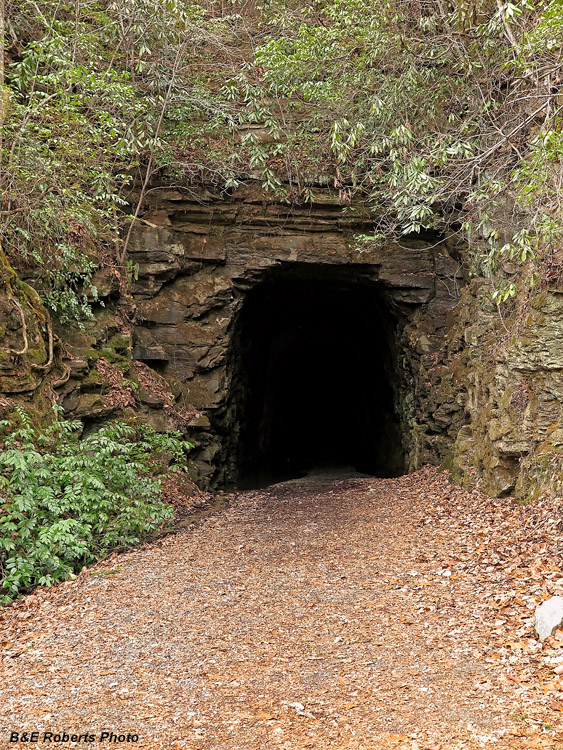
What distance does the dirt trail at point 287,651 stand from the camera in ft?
10.3

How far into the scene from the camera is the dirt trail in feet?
10.3

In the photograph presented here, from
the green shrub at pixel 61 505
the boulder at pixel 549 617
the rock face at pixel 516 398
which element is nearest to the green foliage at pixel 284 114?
the rock face at pixel 516 398

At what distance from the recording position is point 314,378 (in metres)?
26.5

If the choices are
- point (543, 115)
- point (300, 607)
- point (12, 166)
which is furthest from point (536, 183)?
point (12, 166)

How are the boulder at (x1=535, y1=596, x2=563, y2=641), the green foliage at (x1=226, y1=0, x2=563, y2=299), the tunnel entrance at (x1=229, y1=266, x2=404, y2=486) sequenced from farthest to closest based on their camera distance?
the tunnel entrance at (x1=229, y1=266, x2=404, y2=486)
the green foliage at (x1=226, y1=0, x2=563, y2=299)
the boulder at (x1=535, y1=596, x2=563, y2=641)

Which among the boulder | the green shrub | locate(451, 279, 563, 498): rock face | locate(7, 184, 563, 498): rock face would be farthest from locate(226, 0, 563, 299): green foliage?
the green shrub

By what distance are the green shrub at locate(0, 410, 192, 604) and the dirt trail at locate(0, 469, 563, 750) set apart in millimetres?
315

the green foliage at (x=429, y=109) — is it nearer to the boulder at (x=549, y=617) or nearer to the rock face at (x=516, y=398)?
the rock face at (x=516, y=398)

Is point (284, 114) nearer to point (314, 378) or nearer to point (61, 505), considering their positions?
point (61, 505)

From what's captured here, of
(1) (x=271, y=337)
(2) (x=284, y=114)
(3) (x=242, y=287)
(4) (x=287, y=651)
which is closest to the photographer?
(4) (x=287, y=651)

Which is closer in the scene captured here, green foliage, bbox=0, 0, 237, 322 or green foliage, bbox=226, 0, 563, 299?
green foliage, bbox=226, 0, 563, 299

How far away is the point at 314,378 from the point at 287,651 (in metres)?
22.6

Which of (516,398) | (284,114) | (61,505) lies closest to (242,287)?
(284,114)

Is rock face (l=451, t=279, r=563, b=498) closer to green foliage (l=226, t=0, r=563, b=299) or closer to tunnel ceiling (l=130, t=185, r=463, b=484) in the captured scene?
green foliage (l=226, t=0, r=563, b=299)
